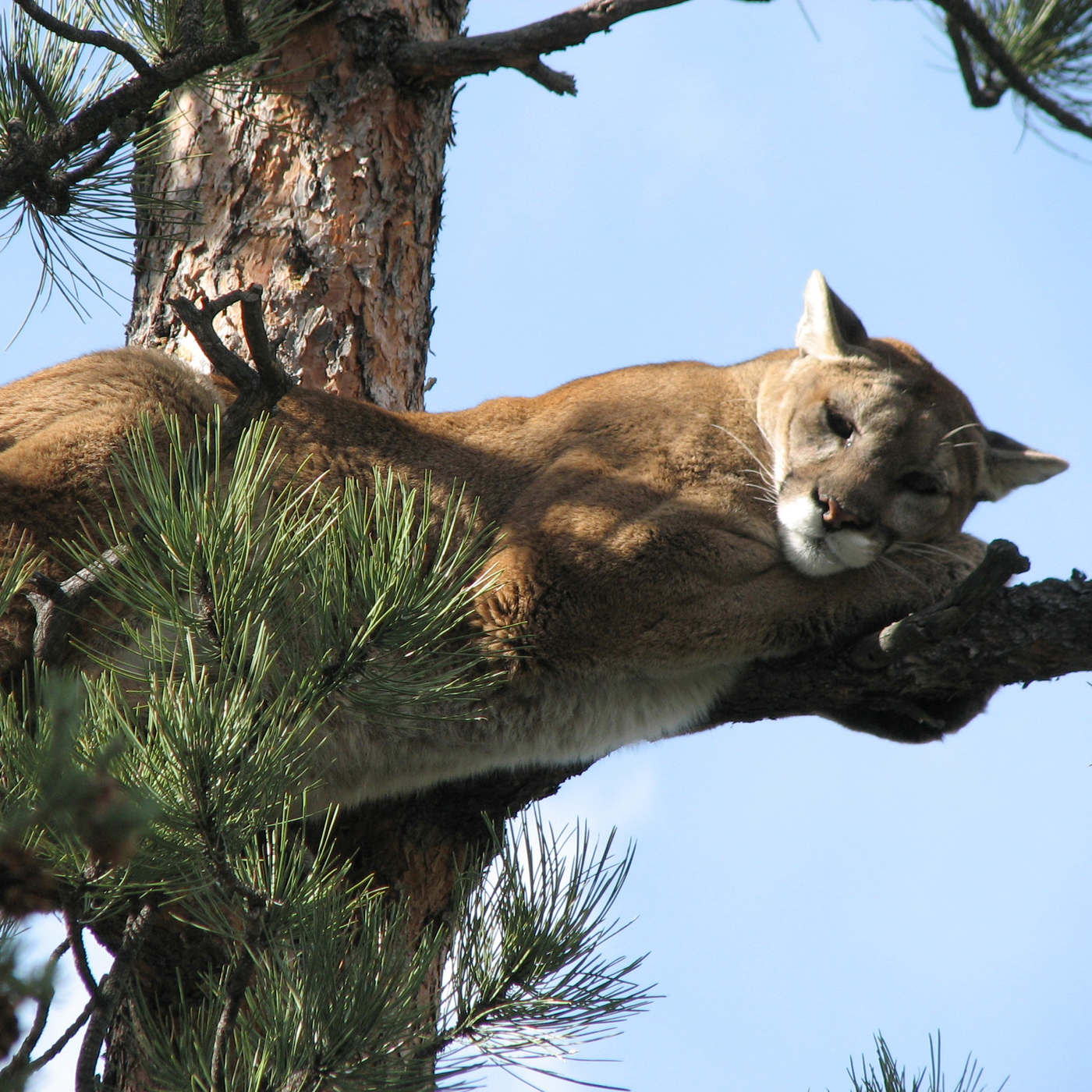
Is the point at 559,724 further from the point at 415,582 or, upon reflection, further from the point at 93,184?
the point at 93,184

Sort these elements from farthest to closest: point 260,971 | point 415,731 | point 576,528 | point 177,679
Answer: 1. point 576,528
2. point 415,731
3. point 177,679
4. point 260,971

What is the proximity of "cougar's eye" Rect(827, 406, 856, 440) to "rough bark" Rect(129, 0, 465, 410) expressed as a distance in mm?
1756

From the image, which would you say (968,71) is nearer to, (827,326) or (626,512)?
(827,326)

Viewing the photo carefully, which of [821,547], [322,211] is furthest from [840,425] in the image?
[322,211]

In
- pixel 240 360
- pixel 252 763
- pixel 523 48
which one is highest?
pixel 523 48

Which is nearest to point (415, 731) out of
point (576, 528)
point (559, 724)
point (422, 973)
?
point (559, 724)

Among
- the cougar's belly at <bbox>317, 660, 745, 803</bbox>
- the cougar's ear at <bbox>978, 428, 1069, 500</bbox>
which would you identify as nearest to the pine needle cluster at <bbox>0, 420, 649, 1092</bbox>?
the cougar's belly at <bbox>317, 660, 745, 803</bbox>

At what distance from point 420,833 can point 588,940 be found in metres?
1.14

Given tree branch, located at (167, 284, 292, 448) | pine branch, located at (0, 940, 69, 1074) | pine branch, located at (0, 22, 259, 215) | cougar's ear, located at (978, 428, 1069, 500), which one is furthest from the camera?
cougar's ear, located at (978, 428, 1069, 500)

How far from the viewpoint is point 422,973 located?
7.73ft

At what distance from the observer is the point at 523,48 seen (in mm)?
4594

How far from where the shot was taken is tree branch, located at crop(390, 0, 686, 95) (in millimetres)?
4488

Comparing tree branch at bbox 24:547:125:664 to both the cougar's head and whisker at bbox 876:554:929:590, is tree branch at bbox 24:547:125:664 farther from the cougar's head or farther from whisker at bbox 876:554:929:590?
whisker at bbox 876:554:929:590

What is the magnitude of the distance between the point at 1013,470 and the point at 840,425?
30.2 inches
